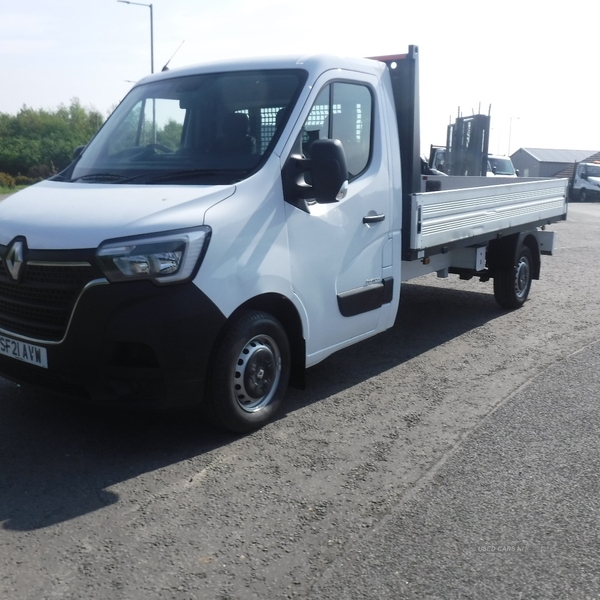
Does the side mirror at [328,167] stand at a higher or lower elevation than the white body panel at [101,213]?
higher

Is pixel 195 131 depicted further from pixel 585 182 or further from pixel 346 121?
pixel 585 182

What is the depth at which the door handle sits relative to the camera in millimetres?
5184

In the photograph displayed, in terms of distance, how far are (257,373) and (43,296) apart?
4.34 ft

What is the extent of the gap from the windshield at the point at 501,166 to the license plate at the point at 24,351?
77.5 feet

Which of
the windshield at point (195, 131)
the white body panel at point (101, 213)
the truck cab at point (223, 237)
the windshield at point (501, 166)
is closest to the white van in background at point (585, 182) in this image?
the windshield at point (501, 166)

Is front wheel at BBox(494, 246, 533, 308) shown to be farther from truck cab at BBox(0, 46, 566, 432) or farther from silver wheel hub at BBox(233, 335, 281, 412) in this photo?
silver wheel hub at BBox(233, 335, 281, 412)

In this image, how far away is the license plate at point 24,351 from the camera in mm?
4047

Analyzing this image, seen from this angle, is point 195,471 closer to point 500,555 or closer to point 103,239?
point 103,239

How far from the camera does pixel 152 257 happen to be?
150 inches

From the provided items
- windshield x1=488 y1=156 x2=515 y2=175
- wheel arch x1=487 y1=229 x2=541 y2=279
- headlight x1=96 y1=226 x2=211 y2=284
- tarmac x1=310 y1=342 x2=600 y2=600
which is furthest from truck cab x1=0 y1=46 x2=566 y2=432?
windshield x1=488 y1=156 x2=515 y2=175

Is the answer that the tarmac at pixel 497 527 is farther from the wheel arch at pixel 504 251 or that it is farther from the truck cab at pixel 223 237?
the wheel arch at pixel 504 251

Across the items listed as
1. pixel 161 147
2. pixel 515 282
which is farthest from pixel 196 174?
pixel 515 282

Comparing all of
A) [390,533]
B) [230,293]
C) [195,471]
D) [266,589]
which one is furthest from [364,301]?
[266,589]

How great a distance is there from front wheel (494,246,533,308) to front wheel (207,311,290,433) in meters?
4.10
